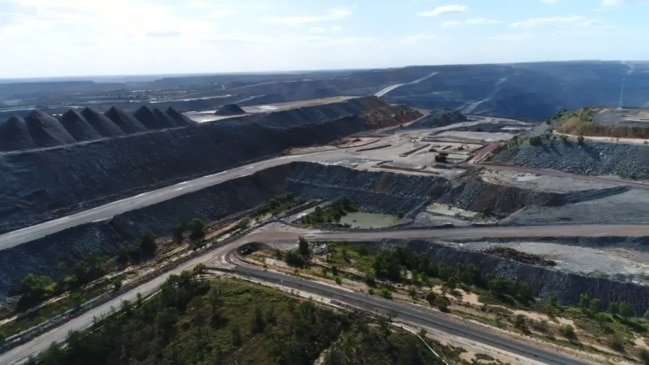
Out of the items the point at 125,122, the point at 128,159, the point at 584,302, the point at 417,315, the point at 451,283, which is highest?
the point at 125,122

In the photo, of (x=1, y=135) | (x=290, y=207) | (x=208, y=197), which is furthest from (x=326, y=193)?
(x=1, y=135)

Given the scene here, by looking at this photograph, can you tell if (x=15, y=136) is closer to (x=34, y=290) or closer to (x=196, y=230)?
(x=196, y=230)

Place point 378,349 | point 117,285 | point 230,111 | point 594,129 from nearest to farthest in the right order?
1. point 378,349
2. point 117,285
3. point 594,129
4. point 230,111

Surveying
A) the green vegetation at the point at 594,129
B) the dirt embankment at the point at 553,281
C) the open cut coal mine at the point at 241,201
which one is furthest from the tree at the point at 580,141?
the dirt embankment at the point at 553,281

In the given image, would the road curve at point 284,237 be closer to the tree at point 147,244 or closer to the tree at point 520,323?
the tree at point 147,244

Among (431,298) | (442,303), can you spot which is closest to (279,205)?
(431,298)

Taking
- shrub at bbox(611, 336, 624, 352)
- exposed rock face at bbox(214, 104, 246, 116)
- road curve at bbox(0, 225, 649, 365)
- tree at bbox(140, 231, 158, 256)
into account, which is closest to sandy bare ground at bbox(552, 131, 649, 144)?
road curve at bbox(0, 225, 649, 365)

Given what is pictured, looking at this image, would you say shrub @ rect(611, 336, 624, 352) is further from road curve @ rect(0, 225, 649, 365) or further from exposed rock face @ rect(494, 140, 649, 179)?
exposed rock face @ rect(494, 140, 649, 179)
